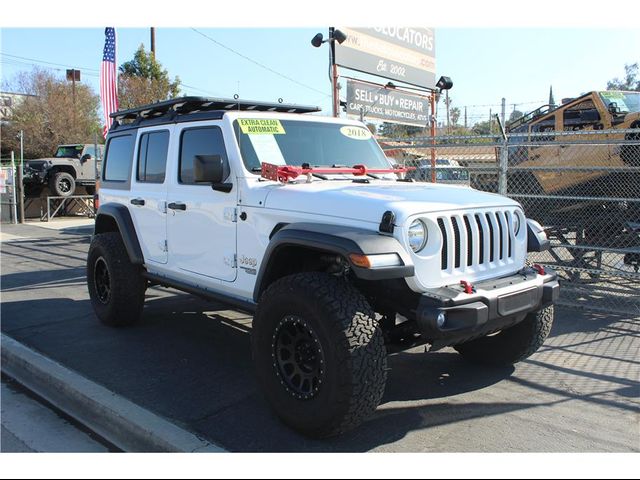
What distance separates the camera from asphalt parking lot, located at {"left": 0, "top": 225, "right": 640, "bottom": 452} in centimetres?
334

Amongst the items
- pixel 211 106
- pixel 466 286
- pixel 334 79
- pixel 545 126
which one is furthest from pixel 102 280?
pixel 545 126

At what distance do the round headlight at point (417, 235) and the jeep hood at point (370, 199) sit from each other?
3.6 inches

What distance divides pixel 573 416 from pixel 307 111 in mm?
3536

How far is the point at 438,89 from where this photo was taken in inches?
472

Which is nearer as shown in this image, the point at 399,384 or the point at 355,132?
the point at 399,384

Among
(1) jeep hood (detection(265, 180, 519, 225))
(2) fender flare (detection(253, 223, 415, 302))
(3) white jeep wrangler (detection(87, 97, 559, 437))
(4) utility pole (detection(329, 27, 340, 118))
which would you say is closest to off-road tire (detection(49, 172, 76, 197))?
(4) utility pole (detection(329, 27, 340, 118))

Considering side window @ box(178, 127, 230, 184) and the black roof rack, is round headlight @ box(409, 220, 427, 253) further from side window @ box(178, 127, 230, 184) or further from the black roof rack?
the black roof rack

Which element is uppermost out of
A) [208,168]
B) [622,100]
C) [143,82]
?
[143,82]

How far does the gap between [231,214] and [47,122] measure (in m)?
39.0

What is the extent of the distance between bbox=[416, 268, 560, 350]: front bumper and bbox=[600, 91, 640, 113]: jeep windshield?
20.9 ft

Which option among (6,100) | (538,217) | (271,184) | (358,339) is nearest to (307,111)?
(271,184)

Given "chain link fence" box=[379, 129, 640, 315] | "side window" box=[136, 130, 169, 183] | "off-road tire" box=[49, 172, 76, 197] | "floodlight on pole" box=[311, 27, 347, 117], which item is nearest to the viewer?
"side window" box=[136, 130, 169, 183]

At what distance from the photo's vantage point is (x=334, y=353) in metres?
3.03

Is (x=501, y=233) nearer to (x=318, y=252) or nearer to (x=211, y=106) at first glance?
(x=318, y=252)
